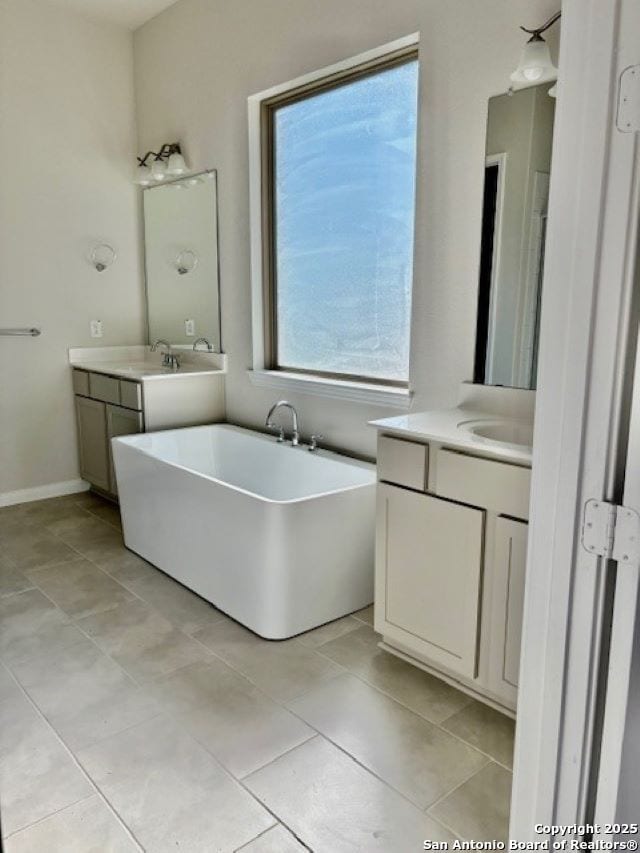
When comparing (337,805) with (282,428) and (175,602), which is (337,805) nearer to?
(175,602)

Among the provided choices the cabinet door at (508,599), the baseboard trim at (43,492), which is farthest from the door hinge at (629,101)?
the baseboard trim at (43,492)

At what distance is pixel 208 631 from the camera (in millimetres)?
2594

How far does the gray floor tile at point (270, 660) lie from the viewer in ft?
7.35

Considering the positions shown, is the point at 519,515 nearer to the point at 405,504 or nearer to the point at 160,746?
the point at 405,504

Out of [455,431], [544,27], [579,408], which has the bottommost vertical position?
[455,431]

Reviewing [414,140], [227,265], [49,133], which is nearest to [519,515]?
[414,140]

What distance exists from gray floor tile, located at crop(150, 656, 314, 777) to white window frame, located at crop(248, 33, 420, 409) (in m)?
1.35

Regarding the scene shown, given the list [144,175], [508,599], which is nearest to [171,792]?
[508,599]

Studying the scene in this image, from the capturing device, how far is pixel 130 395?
3.74m

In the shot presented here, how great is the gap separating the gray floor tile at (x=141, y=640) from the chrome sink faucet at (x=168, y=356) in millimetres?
1724

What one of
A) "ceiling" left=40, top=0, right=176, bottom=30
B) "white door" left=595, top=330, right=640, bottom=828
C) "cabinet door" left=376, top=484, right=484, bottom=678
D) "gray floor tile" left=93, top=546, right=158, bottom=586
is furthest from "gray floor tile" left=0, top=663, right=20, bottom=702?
"ceiling" left=40, top=0, right=176, bottom=30

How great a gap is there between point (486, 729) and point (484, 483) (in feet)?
2.48

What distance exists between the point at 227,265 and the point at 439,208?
1.57m

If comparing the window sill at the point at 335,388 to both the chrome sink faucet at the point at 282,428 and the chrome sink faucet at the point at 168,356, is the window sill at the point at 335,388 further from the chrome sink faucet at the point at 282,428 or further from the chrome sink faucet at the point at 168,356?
the chrome sink faucet at the point at 168,356
